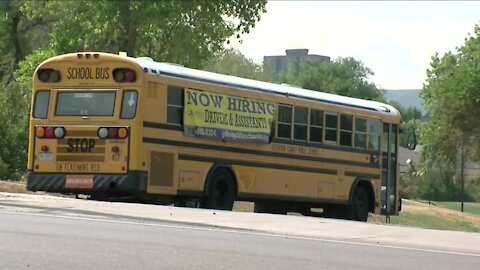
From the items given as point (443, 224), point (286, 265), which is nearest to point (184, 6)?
point (443, 224)

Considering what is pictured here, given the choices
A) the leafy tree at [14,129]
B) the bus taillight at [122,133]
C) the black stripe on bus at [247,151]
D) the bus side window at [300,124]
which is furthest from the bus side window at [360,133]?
the leafy tree at [14,129]

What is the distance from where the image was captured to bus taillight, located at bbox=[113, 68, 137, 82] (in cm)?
1938

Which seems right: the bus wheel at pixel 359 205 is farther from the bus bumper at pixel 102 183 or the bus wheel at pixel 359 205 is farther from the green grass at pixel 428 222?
the bus bumper at pixel 102 183

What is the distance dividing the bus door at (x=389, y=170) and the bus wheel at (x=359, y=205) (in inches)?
25.9

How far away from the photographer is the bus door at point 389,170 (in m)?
25.7

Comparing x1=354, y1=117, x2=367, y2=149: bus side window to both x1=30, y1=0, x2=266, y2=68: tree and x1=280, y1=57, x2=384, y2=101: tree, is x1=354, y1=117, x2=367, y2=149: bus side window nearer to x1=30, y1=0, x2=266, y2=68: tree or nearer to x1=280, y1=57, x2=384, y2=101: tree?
x1=30, y1=0, x2=266, y2=68: tree

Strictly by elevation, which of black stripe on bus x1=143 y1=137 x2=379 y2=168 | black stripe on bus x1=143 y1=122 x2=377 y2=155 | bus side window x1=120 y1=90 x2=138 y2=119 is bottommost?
black stripe on bus x1=143 y1=137 x2=379 y2=168

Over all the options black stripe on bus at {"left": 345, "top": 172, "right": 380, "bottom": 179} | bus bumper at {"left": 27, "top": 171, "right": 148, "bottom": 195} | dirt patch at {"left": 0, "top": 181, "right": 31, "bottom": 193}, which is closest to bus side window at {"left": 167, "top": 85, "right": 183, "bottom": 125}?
bus bumper at {"left": 27, "top": 171, "right": 148, "bottom": 195}

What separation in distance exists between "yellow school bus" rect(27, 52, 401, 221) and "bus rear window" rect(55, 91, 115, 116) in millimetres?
20

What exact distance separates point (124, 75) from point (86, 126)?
4.22 ft

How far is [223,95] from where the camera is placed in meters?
21.0

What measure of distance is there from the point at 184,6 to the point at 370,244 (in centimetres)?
2753

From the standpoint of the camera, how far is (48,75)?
804 inches

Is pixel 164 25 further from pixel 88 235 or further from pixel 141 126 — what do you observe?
pixel 88 235
